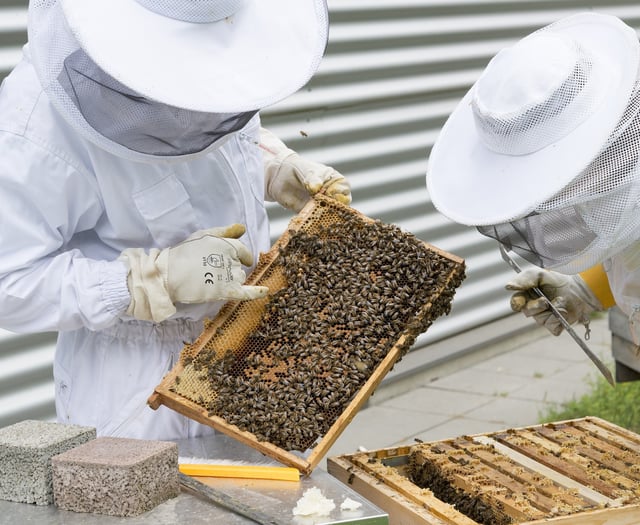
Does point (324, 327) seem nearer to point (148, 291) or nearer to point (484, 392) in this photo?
point (148, 291)

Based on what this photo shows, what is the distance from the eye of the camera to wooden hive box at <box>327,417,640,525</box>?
234 cm

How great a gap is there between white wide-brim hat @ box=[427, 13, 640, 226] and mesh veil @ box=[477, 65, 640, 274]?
5cm

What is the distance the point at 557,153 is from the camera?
225 centimetres

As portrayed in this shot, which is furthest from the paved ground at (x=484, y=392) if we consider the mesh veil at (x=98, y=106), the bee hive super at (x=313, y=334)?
the mesh veil at (x=98, y=106)

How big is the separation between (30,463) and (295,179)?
135cm

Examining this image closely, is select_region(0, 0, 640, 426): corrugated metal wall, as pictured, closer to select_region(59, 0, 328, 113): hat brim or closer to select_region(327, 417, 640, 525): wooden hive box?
select_region(327, 417, 640, 525): wooden hive box

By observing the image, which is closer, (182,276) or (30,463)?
(30,463)

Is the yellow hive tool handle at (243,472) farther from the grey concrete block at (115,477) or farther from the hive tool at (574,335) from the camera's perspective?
the hive tool at (574,335)

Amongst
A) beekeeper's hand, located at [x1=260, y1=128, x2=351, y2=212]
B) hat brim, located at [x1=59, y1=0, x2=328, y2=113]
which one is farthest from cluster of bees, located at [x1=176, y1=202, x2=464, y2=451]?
hat brim, located at [x1=59, y1=0, x2=328, y2=113]

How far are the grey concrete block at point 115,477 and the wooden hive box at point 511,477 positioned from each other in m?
0.62

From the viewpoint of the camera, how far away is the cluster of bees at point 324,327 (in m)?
2.56

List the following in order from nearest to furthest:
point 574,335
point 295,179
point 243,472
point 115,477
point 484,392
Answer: point 115,477
point 243,472
point 574,335
point 295,179
point 484,392

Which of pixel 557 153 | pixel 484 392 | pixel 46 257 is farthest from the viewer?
pixel 484 392

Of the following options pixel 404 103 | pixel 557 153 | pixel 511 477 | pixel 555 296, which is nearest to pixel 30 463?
pixel 511 477
